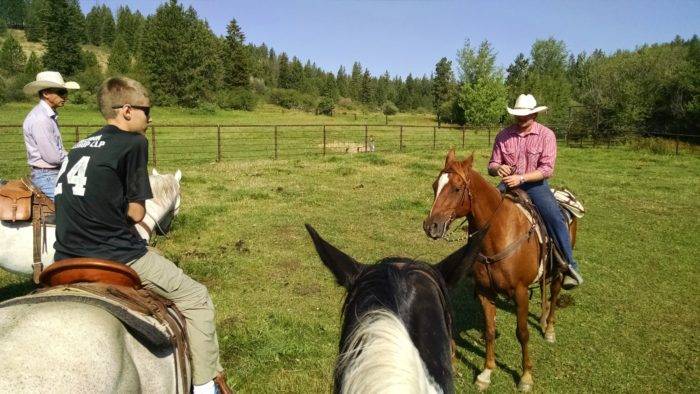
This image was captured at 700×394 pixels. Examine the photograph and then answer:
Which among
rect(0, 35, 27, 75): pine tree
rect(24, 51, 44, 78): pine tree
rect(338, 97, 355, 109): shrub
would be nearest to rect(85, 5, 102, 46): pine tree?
rect(0, 35, 27, 75): pine tree

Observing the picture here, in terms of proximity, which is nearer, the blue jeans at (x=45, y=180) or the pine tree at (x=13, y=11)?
the blue jeans at (x=45, y=180)

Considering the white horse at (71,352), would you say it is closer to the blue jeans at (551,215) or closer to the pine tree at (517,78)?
the blue jeans at (551,215)

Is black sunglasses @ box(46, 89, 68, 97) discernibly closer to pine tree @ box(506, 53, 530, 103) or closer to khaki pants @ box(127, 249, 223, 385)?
khaki pants @ box(127, 249, 223, 385)

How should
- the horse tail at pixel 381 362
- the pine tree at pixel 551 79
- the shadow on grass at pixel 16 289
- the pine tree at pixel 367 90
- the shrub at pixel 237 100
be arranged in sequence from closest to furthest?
1. the horse tail at pixel 381 362
2. the shadow on grass at pixel 16 289
3. the pine tree at pixel 551 79
4. the shrub at pixel 237 100
5. the pine tree at pixel 367 90

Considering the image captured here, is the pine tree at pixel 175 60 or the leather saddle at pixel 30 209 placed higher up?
the pine tree at pixel 175 60

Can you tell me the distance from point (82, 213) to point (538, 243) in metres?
4.10

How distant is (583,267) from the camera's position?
7.73m

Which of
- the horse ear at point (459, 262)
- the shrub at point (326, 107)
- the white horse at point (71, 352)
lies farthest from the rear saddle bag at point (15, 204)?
the shrub at point (326, 107)

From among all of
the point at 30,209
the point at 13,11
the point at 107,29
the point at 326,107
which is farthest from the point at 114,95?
the point at 13,11

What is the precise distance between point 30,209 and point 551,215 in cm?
520

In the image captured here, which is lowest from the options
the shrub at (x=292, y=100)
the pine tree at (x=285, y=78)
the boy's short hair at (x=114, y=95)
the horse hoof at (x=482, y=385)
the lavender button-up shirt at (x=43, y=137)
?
the horse hoof at (x=482, y=385)

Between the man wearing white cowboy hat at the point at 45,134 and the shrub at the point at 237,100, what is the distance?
61.4 m

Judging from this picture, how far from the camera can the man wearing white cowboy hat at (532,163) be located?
15.5 feet

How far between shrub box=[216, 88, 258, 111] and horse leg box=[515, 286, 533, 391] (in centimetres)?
6349
